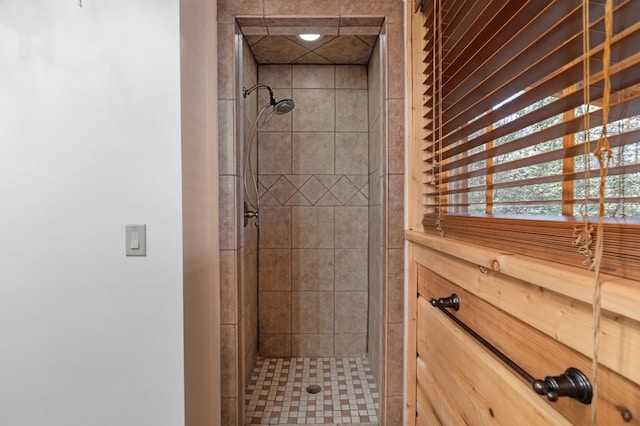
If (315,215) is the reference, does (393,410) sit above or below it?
below

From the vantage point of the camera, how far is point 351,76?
7.76ft

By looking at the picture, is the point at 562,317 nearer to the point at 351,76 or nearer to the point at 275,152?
the point at 275,152

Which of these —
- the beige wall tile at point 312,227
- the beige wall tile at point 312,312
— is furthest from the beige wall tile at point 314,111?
the beige wall tile at point 312,312

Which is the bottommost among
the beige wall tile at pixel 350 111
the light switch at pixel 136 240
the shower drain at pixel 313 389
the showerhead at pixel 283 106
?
the shower drain at pixel 313 389

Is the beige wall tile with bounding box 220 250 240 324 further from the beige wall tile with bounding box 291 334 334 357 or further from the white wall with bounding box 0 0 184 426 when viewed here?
the beige wall tile with bounding box 291 334 334 357

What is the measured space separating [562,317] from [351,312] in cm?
200

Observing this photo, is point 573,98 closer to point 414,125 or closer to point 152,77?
point 414,125

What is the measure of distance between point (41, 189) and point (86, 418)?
0.85 meters

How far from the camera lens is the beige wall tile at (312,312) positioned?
7.87ft

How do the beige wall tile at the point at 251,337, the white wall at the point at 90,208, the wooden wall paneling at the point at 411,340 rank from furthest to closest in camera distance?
the beige wall tile at the point at 251,337 → the wooden wall paneling at the point at 411,340 → the white wall at the point at 90,208

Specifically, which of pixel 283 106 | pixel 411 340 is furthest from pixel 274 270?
pixel 411 340

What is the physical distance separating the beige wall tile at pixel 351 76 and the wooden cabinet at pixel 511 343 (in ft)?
5.42

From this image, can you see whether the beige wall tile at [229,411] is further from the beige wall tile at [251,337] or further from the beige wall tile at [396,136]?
the beige wall tile at [396,136]

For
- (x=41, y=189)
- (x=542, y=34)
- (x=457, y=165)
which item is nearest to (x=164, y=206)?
(x=41, y=189)
